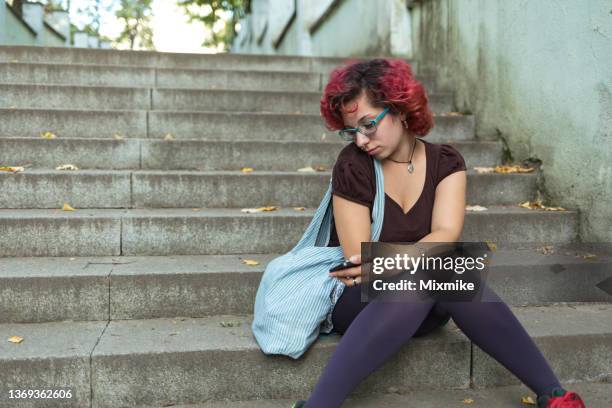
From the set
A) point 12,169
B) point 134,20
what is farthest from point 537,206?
point 134,20

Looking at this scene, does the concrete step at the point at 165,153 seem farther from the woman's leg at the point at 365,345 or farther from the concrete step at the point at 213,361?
the woman's leg at the point at 365,345

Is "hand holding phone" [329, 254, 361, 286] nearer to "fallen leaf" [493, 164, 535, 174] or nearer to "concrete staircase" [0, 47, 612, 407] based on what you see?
"concrete staircase" [0, 47, 612, 407]

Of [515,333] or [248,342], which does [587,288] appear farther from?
[248,342]

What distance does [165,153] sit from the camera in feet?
13.8

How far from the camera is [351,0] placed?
29.8 ft

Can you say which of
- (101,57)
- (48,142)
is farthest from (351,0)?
(48,142)

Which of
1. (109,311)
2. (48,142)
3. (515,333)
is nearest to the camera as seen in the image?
(515,333)

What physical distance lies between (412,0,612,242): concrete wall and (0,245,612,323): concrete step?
1.79 feet

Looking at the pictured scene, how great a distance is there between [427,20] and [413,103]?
4.27 m

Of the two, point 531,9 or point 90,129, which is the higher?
point 531,9

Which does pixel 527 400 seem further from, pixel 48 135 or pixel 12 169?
pixel 48 135

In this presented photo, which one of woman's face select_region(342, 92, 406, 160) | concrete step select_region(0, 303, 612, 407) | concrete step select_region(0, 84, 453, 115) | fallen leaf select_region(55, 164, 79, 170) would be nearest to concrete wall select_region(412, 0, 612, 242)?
concrete step select_region(0, 303, 612, 407)

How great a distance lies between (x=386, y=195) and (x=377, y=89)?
431 millimetres

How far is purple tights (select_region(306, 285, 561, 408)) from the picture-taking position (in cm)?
221
